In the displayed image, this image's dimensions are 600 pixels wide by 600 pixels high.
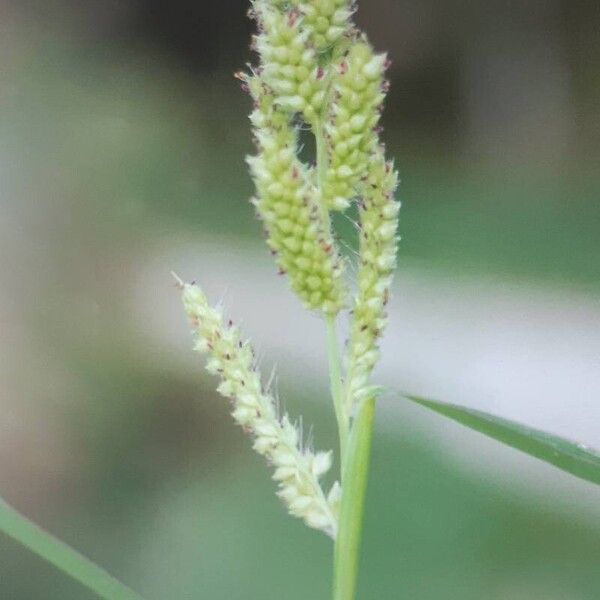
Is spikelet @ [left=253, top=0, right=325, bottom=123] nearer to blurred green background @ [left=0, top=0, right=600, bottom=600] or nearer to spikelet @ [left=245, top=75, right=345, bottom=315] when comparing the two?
spikelet @ [left=245, top=75, right=345, bottom=315]

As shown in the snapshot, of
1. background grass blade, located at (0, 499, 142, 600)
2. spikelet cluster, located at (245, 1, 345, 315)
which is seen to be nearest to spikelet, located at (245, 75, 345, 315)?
spikelet cluster, located at (245, 1, 345, 315)

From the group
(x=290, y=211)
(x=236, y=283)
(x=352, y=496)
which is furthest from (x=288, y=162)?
(x=236, y=283)

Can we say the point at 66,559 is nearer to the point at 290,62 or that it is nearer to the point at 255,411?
the point at 255,411

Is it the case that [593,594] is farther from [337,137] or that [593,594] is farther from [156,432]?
[337,137]

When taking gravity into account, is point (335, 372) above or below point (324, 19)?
below

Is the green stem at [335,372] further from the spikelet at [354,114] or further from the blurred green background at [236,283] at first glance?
the blurred green background at [236,283]

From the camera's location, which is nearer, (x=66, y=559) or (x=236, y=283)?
(x=66, y=559)

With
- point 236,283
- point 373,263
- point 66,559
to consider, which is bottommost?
point 66,559
